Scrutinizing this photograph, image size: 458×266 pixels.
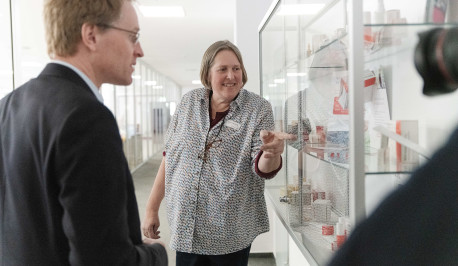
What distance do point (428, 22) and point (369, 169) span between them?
1.67ft

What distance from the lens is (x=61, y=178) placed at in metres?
0.85

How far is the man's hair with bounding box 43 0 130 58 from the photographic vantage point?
96 centimetres

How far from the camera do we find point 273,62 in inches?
122

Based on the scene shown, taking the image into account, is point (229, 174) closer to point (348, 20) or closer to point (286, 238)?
point (348, 20)

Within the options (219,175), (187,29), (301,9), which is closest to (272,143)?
(219,175)

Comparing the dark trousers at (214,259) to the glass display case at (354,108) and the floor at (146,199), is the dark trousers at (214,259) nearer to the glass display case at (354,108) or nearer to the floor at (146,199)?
the glass display case at (354,108)

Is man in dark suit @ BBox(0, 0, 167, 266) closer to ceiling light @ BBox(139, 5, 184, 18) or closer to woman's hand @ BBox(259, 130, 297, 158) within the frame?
woman's hand @ BBox(259, 130, 297, 158)

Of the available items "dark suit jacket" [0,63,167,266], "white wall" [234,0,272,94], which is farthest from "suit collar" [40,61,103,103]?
"white wall" [234,0,272,94]

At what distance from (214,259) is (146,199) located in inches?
213

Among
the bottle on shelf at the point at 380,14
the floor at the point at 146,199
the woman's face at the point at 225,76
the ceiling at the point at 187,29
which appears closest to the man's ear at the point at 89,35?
the bottle on shelf at the point at 380,14

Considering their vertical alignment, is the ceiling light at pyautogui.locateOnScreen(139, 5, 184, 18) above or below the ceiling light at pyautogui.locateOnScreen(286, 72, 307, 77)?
above

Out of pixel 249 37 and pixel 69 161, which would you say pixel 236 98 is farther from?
pixel 249 37

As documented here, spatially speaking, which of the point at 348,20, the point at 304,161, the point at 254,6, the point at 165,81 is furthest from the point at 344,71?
the point at 165,81

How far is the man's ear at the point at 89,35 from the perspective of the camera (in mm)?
968
